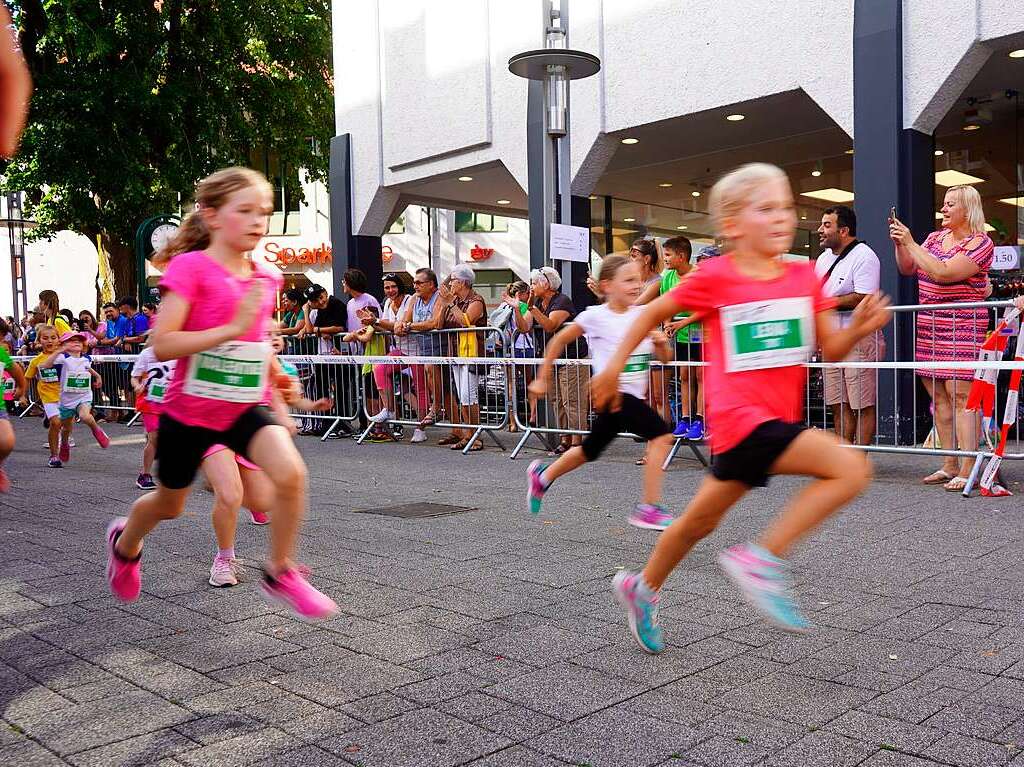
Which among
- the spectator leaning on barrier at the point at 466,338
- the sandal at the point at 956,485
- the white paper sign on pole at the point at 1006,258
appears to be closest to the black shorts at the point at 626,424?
the sandal at the point at 956,485

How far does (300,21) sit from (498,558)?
23.2 m

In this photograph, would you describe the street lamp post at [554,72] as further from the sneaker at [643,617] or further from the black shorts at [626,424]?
the sneaker at [643,617]

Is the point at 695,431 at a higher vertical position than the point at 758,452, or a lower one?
lower

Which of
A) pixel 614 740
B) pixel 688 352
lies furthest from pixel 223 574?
pixel 688 352

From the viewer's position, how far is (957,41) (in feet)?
33.8

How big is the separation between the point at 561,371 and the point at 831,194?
9773mm

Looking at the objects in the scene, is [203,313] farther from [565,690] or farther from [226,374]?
[565,690]

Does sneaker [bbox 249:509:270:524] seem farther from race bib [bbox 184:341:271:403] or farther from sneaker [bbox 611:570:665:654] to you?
sneaker [bbox 611:570:665:654]

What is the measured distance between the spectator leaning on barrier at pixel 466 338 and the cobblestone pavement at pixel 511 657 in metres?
4.97

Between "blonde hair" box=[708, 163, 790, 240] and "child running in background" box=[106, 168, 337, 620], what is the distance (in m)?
1.74

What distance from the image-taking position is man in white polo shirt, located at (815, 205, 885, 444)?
28.8ft

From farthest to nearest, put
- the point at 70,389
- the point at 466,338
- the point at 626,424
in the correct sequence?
the point at 466,338 → the point at 70,389 → the point at 626,424

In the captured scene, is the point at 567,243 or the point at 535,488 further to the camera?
the point at 567,243

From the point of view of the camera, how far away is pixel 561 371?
35.0 feet
